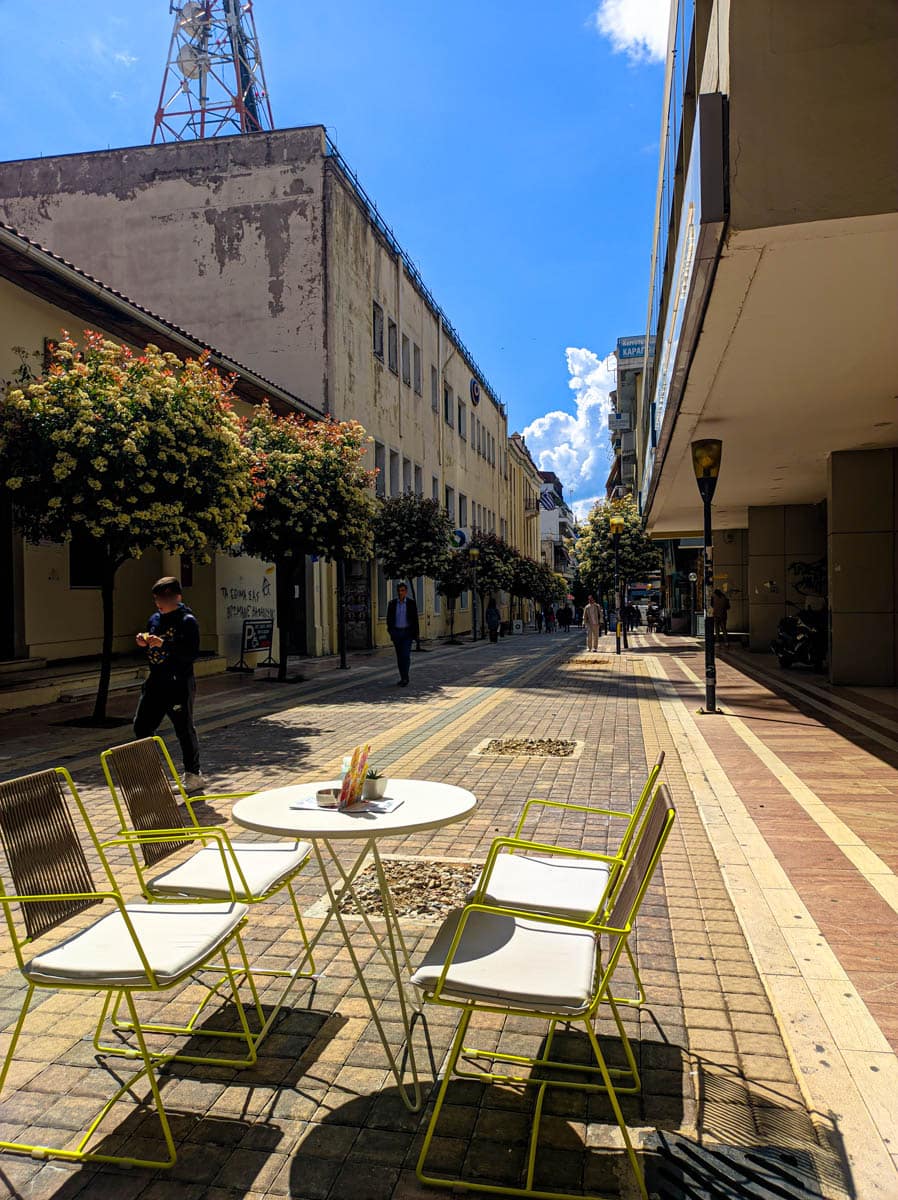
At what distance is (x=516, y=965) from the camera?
2629 millimetres

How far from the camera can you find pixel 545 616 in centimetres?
5878

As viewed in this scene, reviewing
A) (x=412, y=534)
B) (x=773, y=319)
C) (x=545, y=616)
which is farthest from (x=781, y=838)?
(x=545, y=616)

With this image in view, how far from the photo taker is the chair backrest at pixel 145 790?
3543mm

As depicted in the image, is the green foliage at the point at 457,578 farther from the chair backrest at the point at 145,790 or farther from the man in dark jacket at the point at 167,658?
the chair backrest at the point at 145,790

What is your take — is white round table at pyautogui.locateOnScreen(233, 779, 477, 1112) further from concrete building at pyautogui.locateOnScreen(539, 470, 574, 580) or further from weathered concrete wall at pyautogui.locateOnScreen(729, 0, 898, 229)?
concrete building at pyautogui.locateOnScreen(539, 470, 574, 580)

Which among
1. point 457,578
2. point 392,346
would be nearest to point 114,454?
point 392,346

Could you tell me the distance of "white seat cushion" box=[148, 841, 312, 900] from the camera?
11.1 feet

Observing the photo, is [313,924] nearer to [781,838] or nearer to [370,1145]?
[370,1145]

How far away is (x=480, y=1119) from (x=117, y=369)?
970 cm

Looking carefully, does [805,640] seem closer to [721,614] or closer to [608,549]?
[721,614]

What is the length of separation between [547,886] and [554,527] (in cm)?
10094

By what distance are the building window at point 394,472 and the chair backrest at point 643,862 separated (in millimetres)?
29224

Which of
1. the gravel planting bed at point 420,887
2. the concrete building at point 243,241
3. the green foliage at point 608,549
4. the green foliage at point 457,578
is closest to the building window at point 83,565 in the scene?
the concrete building at point 243,241

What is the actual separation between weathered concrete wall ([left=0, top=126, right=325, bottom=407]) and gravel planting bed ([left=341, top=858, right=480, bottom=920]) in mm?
21546
